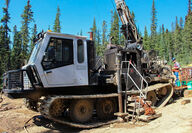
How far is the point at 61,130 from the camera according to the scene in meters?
6.52

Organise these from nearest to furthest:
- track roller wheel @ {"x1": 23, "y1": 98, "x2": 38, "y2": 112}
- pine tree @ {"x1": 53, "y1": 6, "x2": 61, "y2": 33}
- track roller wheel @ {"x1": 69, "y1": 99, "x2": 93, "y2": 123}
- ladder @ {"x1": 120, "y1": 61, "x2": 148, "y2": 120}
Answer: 1. track roller wheel @ {"x1": 69, "y1": 99, "x2": 93, "y2": 123}
2. ladder @ {"x1": 120, "y1": 61, "x2": 148, "y2": 120}
3. track roller wheel @ {"x1": 23, "y1": 98, "x2": 38, "y2": 112}
4. pine tree @ {"x1": 53, "y1": 6, "x2": 61, "y2": 33}

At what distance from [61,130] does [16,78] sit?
268cm

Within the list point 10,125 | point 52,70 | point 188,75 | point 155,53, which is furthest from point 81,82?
point 188,75

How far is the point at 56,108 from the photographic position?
19.4 ft

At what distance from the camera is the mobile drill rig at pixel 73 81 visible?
557 cm

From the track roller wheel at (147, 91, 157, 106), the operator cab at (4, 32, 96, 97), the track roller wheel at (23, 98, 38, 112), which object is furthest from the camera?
the track roller wheel at (147, 91, 157, 106)

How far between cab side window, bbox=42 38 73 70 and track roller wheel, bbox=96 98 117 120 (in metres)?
2.40

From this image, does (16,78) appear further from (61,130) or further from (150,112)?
(150,112)

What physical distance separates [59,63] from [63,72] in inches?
14.1

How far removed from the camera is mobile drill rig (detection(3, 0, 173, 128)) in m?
5.57

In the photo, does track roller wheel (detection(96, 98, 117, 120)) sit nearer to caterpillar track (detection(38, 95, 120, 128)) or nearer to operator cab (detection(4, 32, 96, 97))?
caterpillar track (detection(38, 95, 120, 128))

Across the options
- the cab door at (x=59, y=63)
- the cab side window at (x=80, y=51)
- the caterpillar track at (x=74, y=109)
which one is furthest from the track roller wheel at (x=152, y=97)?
the cab door at (x=59, y=63)

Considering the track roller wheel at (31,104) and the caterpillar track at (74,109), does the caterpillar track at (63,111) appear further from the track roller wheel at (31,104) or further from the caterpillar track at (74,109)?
the track roller wheel at (31,104)

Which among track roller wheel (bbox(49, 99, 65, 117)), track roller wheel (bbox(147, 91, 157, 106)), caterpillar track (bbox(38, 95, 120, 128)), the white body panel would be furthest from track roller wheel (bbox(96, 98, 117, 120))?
track roller wheel (bbox(147, 91, 157, 106))
